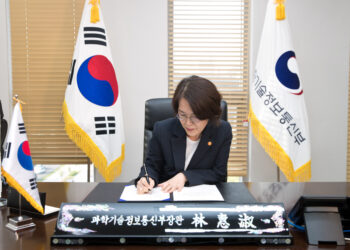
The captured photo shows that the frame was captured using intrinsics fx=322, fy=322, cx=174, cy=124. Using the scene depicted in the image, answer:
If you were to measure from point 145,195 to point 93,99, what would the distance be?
150 centimetres

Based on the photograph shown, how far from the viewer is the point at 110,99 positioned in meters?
2.59

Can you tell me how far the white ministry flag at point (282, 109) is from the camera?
2578 mm

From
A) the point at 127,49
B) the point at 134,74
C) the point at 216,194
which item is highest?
the point at 127,49

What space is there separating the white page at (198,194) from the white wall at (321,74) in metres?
1.85

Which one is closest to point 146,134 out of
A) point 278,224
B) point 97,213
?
point 97,213

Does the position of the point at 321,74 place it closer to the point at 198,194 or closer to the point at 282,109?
the point at 282,109

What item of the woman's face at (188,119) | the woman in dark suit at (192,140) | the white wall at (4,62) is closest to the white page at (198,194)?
the woman in dark suit at (192,140)

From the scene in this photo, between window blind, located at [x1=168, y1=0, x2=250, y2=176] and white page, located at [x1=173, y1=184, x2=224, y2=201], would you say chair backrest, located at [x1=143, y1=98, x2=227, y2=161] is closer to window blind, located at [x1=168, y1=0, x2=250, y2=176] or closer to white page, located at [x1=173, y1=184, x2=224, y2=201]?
white page, located at [x1=173, y1=184, x2=224, y2=201]

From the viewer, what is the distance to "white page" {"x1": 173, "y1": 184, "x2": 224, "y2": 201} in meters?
1.18

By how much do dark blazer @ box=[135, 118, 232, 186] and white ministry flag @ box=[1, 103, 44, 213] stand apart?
0.66 m

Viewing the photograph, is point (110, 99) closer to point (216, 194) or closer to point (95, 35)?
point (95, 35)

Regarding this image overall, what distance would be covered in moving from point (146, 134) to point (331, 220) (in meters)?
1.23

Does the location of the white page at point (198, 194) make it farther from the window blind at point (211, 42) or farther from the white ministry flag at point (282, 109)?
the window blind at point (211, 42)

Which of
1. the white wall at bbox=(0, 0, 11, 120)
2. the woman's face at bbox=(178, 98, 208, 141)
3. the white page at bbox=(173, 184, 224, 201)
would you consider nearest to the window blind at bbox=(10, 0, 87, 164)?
the white wall at bbox=(0, 0, 11, 120)
